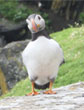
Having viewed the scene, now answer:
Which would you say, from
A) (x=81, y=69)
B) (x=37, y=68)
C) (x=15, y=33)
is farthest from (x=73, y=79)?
(x=15, y=33)

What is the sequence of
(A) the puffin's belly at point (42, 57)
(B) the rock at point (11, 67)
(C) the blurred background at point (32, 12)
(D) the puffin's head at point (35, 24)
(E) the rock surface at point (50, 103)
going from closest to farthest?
(E) the rock surface at point (50, 103) < (A) the puffin's belly at point (42, 57) < (D) the puffin's head at point (35, 24) < (B) the rock at point (11, 67) < (C) the blurred background at point (32, 12)

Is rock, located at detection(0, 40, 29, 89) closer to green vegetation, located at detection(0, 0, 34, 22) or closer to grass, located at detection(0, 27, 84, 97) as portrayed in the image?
grass, located at detection(0, 27, 84, 97)

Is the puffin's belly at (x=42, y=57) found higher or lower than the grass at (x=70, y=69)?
higher

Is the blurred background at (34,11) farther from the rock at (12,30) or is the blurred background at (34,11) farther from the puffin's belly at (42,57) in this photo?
the puffin's belly at (42,57)

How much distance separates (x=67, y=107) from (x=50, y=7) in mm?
23491

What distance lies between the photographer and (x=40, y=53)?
21.1 ft

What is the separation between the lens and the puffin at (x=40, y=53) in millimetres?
6387

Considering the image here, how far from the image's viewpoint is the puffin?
21.0 ft

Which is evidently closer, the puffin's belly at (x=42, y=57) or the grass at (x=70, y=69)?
the puffin's belly at (x=42, y=57)

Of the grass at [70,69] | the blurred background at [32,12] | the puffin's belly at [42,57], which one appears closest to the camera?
the puffin's belly at [42,57]

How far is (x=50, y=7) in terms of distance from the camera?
28125 millimetres

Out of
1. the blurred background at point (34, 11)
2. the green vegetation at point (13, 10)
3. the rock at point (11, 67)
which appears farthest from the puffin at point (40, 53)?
the green vegetation at point (13, 10)

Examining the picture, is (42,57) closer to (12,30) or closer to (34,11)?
(12,30)

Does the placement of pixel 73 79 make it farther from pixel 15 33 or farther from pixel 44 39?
pixel 15 33
